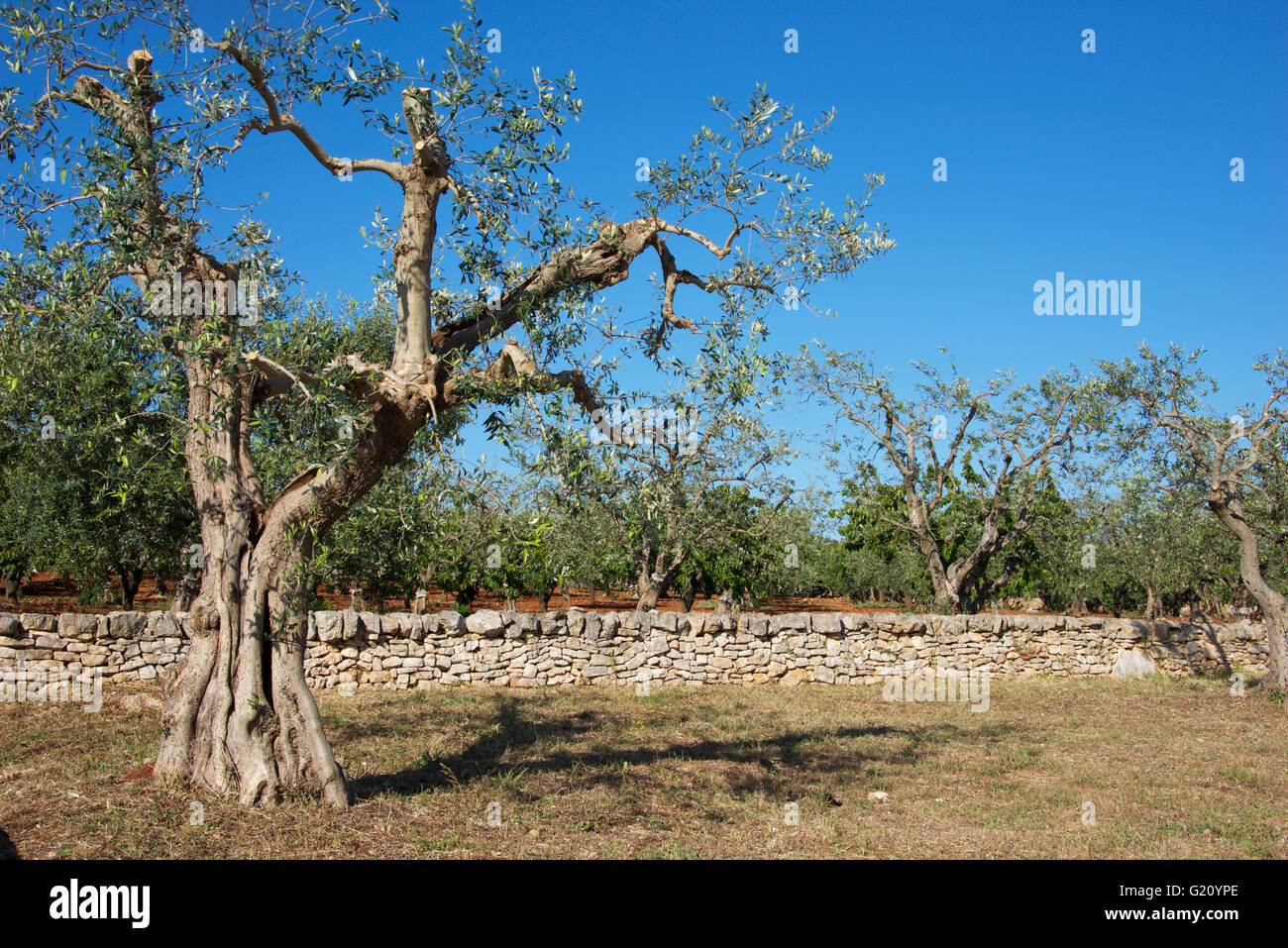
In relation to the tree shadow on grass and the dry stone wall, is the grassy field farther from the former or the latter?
the dry stone wall

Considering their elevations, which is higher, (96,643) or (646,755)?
(96,643)

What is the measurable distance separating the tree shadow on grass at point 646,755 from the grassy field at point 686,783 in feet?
0.16

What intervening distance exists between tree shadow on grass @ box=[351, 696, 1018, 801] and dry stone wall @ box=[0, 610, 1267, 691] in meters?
2.30

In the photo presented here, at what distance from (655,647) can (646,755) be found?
598 cm

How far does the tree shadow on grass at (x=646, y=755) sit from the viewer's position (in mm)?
8227

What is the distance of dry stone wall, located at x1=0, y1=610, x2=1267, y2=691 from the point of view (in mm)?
12461

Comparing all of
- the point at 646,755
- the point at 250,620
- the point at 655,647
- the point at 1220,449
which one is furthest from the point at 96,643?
the point at 1220,449

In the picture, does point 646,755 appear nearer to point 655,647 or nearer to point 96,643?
point 655,647

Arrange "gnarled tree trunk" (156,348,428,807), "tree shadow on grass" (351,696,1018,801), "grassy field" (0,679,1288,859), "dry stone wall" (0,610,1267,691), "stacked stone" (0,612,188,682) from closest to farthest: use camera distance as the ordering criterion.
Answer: "grassy field" (0,679,1288,859)
"gnarled tree trunk" (156,348,428,807)
"tree shadow on grass" (351,696,1018,801)
"stacked stone" (0,612,188,682)
"dry stone wall" (0,610,1267,691)

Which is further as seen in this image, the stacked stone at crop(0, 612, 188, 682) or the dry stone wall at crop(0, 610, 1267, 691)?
the dry stone wall at crop(0, 610, 1267, 691)

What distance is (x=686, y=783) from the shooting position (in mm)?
8469

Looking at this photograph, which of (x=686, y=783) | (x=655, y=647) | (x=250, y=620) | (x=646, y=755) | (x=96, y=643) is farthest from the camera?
(x=655, y=647)

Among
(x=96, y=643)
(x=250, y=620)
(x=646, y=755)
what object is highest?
(x=250, y=620)

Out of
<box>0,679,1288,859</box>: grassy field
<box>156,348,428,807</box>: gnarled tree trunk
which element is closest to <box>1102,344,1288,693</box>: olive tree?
<box>0,679,1288,859</box>: grassy field
